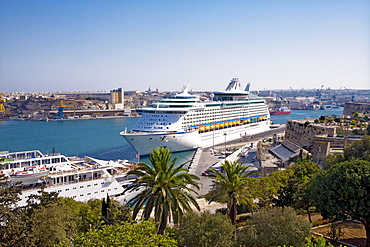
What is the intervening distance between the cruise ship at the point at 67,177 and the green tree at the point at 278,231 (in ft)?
31.8

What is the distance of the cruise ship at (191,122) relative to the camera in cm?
3232

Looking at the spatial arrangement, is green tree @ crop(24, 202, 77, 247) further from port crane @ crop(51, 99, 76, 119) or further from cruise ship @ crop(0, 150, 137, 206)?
port crane @ crop(51, 99, 76, 119)

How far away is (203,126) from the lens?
37750 millimetres

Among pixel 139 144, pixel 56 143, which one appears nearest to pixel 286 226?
pixel 139 144

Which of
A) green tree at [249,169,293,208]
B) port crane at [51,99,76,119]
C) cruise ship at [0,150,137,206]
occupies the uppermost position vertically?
green tree at [249,169,293,208]

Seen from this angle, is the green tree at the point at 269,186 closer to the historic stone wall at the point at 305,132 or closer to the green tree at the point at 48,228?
the green tree at the point at 48,228

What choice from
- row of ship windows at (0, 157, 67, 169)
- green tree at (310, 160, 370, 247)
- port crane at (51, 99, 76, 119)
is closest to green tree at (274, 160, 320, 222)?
green tree at (310, 160, 370, 247)

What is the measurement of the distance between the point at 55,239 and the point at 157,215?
242 centimetres

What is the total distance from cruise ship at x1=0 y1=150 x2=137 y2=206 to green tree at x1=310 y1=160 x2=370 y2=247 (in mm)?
9896

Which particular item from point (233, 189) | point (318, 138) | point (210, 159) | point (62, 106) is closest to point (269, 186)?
point (233, 189)

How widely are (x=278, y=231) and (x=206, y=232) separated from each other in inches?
65.0

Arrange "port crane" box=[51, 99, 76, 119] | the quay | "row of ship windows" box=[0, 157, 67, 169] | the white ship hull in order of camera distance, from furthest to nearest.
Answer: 1. "port crane" box=[51, 99, 76, 119]
2. the white ship hull
3. the quay
4. "row of ship windows" box=[0, 157, 67, 169]

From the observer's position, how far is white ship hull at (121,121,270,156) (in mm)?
31688

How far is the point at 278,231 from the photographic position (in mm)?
7672
